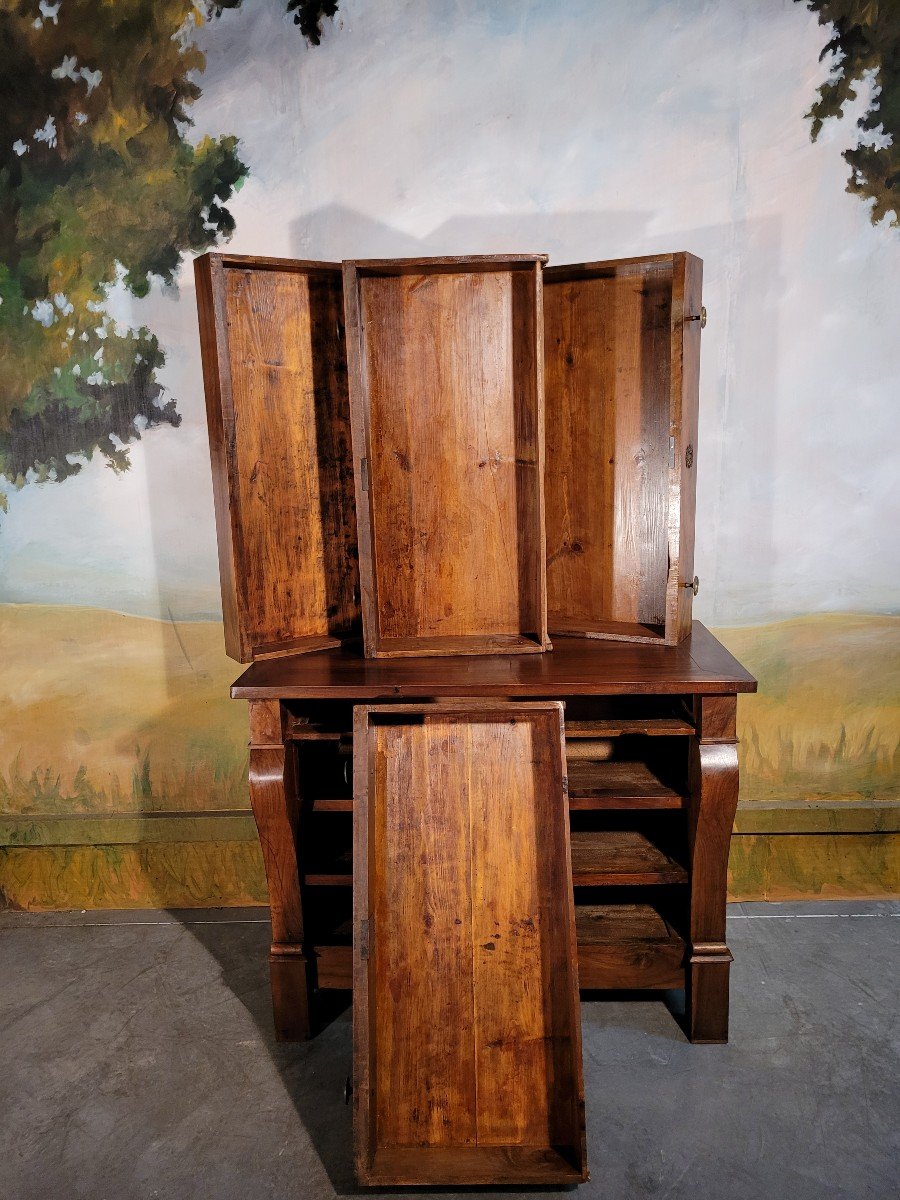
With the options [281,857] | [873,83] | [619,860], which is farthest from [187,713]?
[873,83]

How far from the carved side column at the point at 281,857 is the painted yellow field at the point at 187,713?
34.5 inches

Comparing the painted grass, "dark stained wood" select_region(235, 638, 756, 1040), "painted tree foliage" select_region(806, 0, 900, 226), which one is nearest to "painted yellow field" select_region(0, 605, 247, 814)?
"dark stained wood" select_region(235, 638, 756, 1040)

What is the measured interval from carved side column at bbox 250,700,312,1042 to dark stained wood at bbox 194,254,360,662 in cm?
31

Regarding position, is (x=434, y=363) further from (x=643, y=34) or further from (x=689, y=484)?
(x=643, y=34)

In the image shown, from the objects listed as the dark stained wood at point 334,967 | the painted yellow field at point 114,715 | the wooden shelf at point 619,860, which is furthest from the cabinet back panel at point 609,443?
the painted yellow field at point 114,715

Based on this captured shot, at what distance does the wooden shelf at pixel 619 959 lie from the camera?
8.64 feet

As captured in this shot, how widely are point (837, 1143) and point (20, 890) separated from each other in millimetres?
2824

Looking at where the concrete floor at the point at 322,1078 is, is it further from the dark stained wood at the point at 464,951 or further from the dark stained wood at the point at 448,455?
the dark stained wood at the point at 448,455

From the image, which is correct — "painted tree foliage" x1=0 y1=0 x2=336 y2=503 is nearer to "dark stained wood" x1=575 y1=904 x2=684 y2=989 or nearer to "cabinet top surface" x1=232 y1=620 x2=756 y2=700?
"cabinet top surface" x1=232 y1=620 x2=756 y2=700

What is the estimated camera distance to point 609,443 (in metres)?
2.75

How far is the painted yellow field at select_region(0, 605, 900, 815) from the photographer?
10.6 ft

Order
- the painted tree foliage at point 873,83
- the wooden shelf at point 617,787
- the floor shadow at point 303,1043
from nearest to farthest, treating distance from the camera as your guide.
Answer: the floor shadow at point 303,1043
the wooden shelf at point 617,787
the painted tree foliage at point 873,83

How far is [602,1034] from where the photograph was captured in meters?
2.65

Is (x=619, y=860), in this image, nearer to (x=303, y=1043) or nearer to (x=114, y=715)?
(x=303, y=1043)
